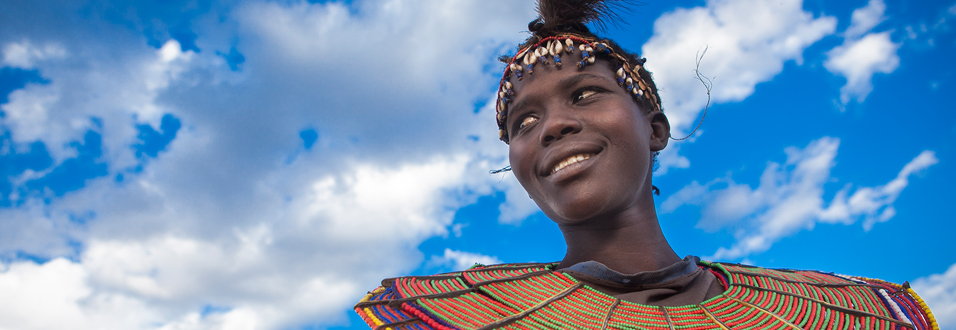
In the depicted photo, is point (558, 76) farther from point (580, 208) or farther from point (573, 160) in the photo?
point (580, 208)

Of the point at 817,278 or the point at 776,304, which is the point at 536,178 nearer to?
the point at 776,304

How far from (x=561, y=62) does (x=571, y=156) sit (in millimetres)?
743

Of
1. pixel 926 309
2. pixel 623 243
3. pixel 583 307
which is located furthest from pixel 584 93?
pixel 926 309

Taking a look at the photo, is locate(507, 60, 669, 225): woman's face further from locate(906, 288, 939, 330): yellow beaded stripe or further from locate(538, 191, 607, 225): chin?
locate(906, 288, 939, 330): yellow beaded stripe

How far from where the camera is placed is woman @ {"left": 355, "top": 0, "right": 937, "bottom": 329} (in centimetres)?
291

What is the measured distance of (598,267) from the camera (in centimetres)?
325

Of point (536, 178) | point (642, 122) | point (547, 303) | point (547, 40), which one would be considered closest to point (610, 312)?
point (547, 303)

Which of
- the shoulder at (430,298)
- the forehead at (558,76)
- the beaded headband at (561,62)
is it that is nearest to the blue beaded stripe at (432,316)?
the shoulder at (430,298)

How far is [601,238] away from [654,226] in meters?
0.42

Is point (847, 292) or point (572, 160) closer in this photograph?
point (572, 160)

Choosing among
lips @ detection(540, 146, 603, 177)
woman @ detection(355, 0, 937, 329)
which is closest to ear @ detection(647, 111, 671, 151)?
woman @ detection(355, 0, 937, 329)

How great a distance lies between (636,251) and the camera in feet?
11.7

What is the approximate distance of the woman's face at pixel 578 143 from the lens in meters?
3.34

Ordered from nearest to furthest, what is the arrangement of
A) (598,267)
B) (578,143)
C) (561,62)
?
(598,267) → (578,143) → (561,62)
